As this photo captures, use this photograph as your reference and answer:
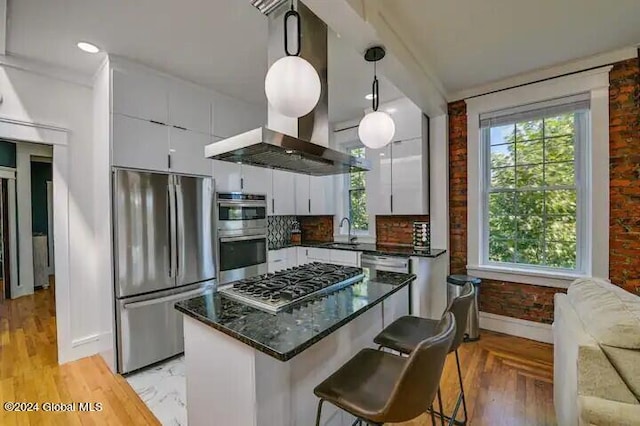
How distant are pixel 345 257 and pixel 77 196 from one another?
2.94 meters

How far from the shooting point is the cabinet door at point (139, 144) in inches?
98.8

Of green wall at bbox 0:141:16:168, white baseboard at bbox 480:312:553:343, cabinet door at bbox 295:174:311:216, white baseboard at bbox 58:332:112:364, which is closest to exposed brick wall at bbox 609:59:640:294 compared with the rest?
white baseboard at bbox 480:312:553:343

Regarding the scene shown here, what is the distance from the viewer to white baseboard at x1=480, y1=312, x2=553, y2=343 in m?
3.03

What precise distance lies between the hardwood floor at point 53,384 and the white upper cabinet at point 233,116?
8.41 ft

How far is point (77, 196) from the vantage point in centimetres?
285

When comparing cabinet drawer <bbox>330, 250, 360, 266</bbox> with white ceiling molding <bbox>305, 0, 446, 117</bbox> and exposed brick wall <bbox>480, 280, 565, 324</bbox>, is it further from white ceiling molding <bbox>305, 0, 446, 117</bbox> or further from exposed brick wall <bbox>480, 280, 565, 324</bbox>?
white ceiling molding <bbox>305, 0, 446, 117</bbox>

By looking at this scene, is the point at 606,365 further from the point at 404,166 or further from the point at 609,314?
the point at 404,166

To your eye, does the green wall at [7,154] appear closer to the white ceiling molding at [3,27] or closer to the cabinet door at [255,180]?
the white ceiling molding at [3,27]

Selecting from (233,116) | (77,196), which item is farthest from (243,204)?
(77,196)

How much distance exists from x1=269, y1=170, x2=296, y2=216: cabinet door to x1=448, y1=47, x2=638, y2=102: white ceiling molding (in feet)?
7.95

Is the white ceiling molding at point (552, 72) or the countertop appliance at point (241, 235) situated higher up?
the white ceiling molding at point (552, 72)

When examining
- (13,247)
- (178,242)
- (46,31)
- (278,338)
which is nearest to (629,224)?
(278,338)

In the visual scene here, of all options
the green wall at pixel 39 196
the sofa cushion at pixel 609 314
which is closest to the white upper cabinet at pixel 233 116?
the sofa cushion at pixel 609 314

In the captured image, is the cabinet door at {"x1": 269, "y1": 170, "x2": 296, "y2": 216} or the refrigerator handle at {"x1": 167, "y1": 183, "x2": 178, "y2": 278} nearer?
the refrigerator handle at {"x1": 167, "y1": 183, "x2": 178, "y2": 278}
